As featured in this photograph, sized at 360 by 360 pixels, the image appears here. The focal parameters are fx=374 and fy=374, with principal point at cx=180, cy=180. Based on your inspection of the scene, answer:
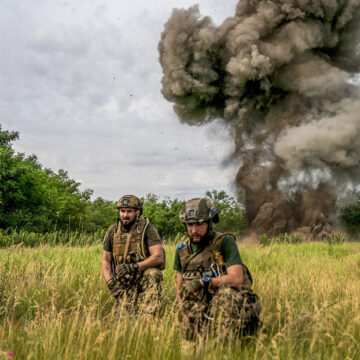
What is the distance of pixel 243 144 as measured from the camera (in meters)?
27.5

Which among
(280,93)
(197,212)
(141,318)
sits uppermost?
(280,93)

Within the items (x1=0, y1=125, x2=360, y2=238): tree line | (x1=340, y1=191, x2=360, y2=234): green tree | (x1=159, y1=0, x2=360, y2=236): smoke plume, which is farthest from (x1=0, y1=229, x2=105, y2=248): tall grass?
(x1=340, y1=191, x2=360, y2=234): green tree

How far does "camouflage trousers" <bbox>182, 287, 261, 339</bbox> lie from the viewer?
3.12 metres

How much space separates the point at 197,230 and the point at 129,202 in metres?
1.49

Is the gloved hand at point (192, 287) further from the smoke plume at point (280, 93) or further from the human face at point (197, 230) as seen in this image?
the smoke plume at point (280, 93)

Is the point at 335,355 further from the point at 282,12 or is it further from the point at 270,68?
the point at 282,12

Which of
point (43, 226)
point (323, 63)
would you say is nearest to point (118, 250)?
point (43, 226)

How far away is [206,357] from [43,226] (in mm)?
21680

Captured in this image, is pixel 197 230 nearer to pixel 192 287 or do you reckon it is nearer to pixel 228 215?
pixel 192 287

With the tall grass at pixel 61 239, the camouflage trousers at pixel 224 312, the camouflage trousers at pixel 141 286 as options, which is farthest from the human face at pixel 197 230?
the tall grass at pixel 61 239

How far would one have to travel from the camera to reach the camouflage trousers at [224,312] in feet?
10.2

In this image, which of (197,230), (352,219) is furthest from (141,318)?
(352,219)

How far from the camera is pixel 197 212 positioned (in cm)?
342

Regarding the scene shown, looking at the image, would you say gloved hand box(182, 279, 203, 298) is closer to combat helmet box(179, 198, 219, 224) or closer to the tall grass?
combat helmet box(179, 198, 219, 224)
